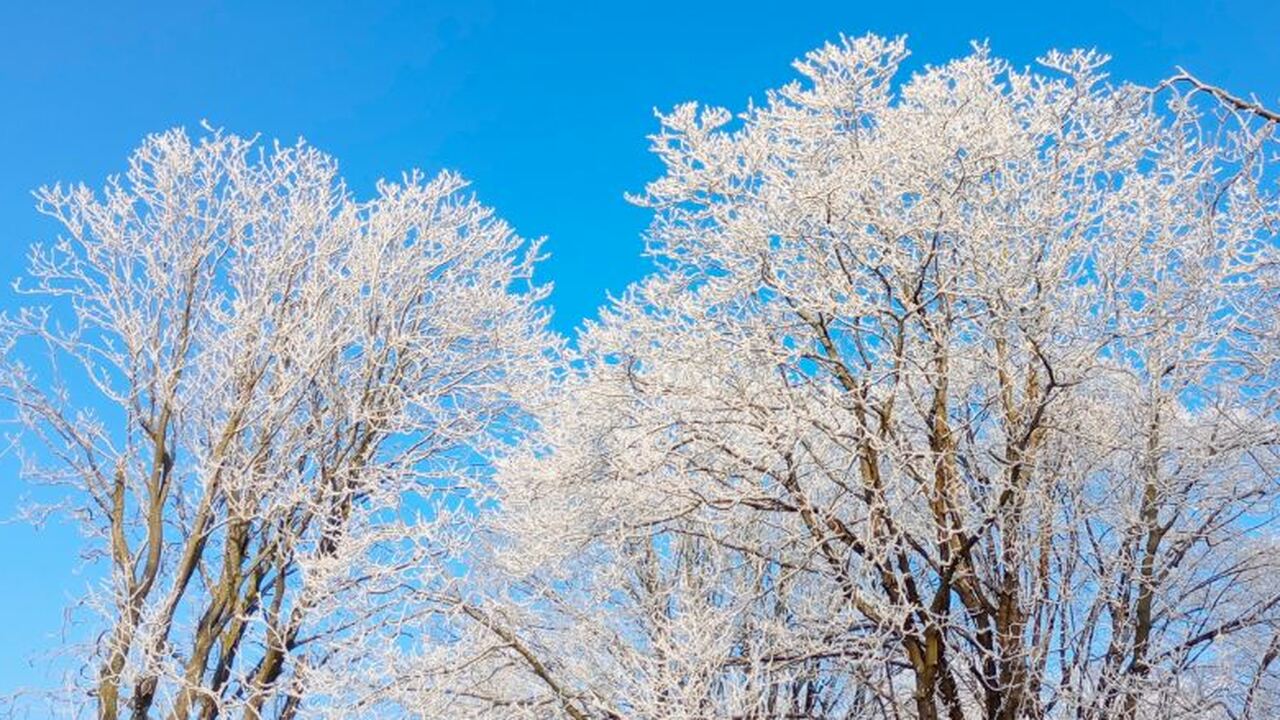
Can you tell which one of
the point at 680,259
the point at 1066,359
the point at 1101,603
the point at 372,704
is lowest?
the point at 372,704

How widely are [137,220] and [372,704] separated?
480 cm

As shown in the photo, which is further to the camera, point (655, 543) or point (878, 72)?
point (655, 543)

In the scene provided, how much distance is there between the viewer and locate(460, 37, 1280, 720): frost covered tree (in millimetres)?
7758

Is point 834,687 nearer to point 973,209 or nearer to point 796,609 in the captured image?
point 796,609

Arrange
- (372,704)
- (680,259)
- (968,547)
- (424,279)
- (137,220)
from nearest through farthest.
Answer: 1. (968,547)
2. (372,704)
3. (680,259)
4. (137,220)
5. (424,279)

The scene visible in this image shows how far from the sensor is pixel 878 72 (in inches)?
339

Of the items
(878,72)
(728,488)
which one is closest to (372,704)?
(728,488)

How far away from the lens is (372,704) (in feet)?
26.7

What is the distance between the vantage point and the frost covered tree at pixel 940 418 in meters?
7.76

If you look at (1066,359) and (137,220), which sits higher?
(137,220)

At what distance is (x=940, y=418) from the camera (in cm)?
795

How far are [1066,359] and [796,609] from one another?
3.09 m

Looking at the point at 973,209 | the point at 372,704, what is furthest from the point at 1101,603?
the point at 372,704

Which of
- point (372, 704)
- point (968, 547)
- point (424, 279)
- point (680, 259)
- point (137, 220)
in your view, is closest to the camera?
point (968, 547)
